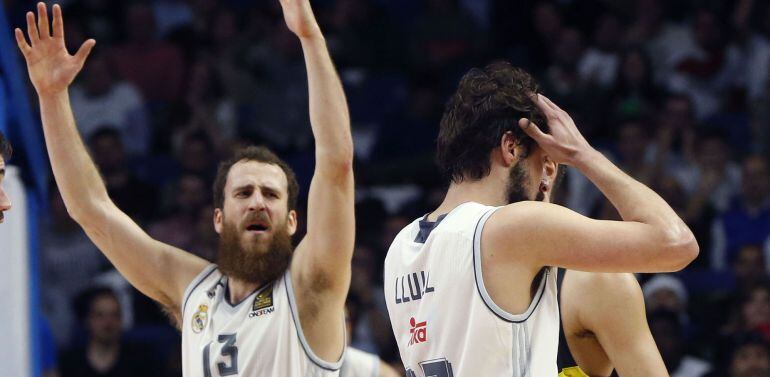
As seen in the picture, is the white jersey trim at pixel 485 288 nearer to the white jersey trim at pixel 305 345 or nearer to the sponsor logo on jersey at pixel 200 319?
the white jersey trim at pixel 305 345

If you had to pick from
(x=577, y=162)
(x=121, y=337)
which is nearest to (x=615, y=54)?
(x=121, y=337)

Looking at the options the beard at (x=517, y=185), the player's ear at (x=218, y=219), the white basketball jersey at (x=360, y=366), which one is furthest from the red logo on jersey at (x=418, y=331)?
the white basketball jersey at (x=360, y=366)

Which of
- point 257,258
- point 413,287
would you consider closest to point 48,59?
point 257,258

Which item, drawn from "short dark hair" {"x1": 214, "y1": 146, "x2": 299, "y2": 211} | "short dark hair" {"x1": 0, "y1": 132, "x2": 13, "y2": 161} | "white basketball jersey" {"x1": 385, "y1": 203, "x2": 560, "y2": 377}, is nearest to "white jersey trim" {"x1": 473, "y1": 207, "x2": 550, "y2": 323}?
"white basketball jersey" {"x1": 385, "y1": 203, "x2": 560, "y2": 377}

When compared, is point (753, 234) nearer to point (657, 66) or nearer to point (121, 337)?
point (657, 66)

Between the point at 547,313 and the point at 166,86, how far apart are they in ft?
27.1

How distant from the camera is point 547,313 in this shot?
3.57 meters

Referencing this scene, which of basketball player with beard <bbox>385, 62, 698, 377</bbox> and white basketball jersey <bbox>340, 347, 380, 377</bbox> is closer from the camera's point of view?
basketball player with beard <bbox>385, 62, 698, 377</bbox>

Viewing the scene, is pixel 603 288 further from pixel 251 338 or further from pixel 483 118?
pixel 251 338

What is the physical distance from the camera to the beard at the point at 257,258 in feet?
15.9

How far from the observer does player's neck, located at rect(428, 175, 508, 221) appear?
3.70 meters

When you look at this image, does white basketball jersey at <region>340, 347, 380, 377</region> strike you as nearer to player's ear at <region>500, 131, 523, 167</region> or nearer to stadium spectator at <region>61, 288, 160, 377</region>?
stadium spectator at <region>61, 288, 160, 377</region>

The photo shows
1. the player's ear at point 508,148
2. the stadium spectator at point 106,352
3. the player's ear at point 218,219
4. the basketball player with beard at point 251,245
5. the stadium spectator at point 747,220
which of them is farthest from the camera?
the stadium spectator at point 747,220

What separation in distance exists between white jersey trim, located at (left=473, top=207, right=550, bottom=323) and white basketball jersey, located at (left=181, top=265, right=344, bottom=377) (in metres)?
1.29
